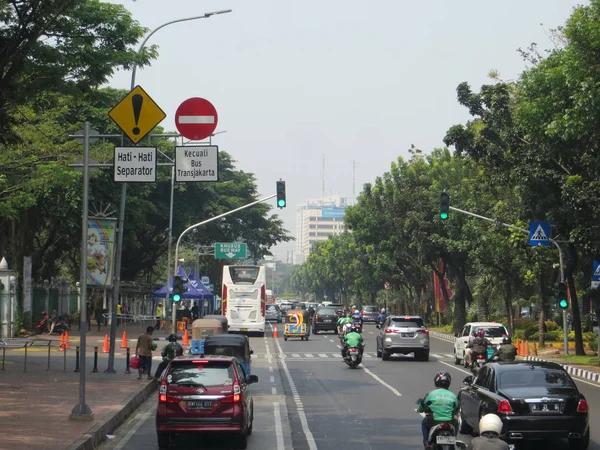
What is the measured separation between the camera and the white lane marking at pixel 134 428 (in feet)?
51.6

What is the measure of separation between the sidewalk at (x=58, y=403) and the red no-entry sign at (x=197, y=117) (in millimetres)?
5522

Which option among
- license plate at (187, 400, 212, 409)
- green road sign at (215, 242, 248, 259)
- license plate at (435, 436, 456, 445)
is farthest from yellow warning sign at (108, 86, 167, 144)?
→ green road sign at (215, 242, 248, 259)

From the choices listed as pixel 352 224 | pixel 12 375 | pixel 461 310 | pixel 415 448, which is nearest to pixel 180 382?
pixel 415 448

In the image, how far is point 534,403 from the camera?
1442 centimetres

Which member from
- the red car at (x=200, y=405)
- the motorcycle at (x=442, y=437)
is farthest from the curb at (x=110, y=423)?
the motorcycle at (x=442, y=437)

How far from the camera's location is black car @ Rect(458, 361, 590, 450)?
14297 millimetres

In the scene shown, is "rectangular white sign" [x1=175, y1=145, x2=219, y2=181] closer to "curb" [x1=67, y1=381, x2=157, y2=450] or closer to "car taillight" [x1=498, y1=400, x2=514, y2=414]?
"curb" [x1=67, y1=381, x2=157, y2=450]

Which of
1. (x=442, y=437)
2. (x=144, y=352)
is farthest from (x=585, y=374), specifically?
(x=442, y=437)

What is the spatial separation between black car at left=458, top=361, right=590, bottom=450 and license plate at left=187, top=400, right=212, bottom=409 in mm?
4229

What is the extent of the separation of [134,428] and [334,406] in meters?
5.12

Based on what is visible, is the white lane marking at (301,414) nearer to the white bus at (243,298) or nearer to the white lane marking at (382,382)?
the white lane marking at (382,382)

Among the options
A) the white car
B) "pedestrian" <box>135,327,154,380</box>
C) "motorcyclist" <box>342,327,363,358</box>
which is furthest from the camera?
the white car

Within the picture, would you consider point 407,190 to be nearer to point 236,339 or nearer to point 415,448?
point 236,339

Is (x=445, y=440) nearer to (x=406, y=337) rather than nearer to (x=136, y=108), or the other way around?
(x=136, y=108)
